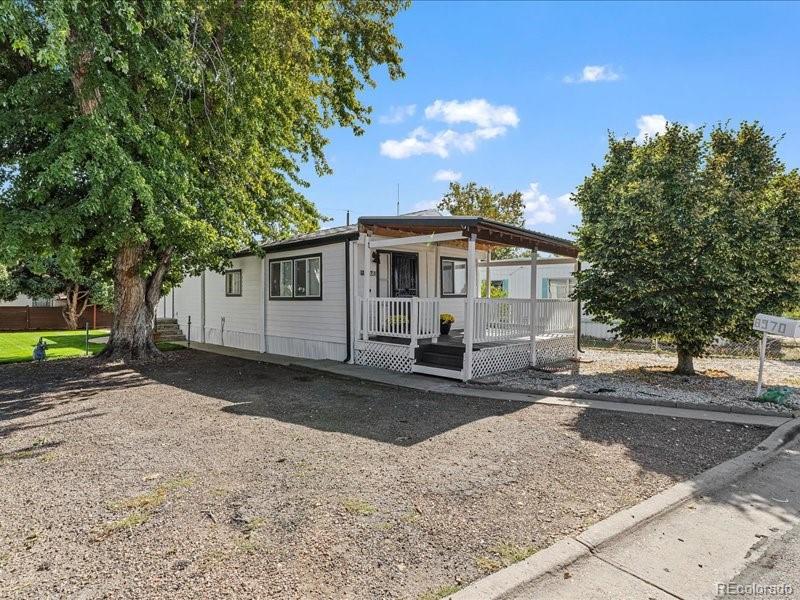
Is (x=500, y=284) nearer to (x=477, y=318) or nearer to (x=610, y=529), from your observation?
(x=477, y=318)

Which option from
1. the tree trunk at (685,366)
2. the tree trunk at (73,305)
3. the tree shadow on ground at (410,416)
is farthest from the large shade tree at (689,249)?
the tree trunk at (73,305)

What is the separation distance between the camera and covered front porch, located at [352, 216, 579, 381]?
29.1 ft

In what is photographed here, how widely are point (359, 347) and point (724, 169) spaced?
341 inches

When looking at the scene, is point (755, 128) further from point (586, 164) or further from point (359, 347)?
point (359, 347)

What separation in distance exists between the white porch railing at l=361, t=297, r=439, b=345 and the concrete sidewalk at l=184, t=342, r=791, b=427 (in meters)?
0.88

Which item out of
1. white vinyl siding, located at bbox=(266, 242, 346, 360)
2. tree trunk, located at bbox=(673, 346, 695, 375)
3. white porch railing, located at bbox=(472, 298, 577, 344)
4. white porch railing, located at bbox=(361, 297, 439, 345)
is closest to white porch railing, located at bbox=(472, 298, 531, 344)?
white porch railing, located at bbox=(472, 298, 577, 344)

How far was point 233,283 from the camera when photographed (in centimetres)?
1524

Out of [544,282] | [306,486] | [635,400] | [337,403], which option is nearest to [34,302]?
[337,403]

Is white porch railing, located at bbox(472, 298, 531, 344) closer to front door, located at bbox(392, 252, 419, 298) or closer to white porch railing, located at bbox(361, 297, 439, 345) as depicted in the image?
white porch railing, located at bbox(361, 297, 439, 345)

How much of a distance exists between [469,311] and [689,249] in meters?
4.05

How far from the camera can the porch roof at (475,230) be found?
8.41 m

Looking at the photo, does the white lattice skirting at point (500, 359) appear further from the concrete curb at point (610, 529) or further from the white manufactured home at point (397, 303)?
the concrete curb at point (610, 529)

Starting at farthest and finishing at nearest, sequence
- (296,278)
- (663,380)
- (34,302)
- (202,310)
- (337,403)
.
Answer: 1. (34,302)
2. (202,310)
3. (296,278)
4. (663,380)
5. (337,403)

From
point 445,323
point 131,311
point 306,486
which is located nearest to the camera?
point 306,486
